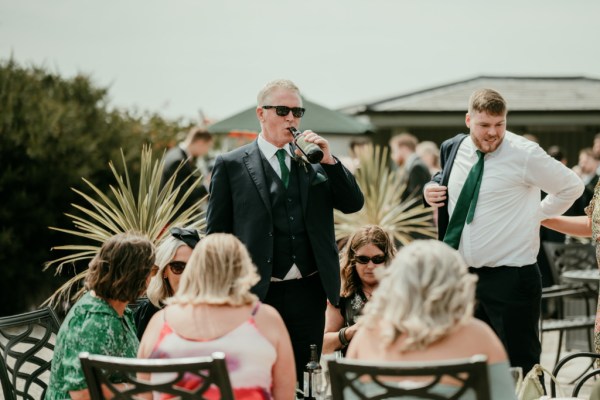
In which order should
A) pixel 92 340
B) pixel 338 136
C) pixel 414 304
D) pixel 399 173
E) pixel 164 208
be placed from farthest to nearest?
1. pixel 338 136
2. pixel 399 173
3. pixel 164 208
4. pixel 92 340
5. pixel 414 304

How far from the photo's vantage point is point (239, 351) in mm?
3172

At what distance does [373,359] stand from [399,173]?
7.32 meters

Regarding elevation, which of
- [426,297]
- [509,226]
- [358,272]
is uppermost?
[509,226]

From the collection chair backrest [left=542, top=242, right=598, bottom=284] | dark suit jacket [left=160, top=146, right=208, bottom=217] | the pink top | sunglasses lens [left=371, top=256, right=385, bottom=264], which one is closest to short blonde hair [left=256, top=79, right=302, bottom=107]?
sunglasses lens [left=371, top=256, right=385, bottom=264]

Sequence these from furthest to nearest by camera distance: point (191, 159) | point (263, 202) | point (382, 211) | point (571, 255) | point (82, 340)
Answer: point (382, 211) → point (191, 159) → point (571, 255) → point (263, 202) → point (82, 340)

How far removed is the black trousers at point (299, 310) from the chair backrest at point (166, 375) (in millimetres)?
1426

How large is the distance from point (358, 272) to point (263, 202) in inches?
32.0

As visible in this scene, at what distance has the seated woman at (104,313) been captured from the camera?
3.61 m

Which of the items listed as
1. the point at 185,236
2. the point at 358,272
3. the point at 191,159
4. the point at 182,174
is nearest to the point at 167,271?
the point at 185,236

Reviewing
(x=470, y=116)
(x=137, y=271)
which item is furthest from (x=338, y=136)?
(x=137, y=271)

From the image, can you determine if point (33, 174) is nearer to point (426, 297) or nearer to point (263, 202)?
point (263, 202)

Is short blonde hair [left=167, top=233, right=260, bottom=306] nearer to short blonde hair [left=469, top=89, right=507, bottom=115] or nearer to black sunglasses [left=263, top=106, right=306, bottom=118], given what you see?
black sunglasses [left=263, top=106, right=306, bottom=118]

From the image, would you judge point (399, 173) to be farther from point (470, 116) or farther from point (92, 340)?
point (92, 340)

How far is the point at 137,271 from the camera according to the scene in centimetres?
378
